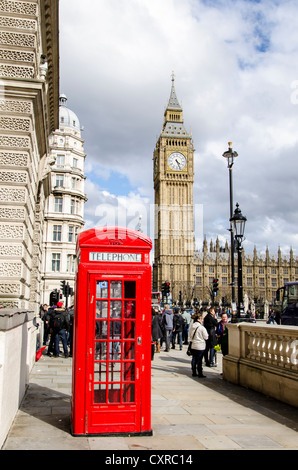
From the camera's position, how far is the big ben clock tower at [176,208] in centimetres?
10856

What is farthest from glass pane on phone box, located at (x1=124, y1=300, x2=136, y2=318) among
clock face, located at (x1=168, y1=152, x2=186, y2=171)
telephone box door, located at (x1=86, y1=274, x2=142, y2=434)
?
clock face, located at (x1=168, y1=152, x2=186, y2=171)

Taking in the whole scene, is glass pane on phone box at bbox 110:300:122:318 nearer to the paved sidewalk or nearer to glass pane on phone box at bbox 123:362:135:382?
glass pane on phone box at bbox 123:362:135:382

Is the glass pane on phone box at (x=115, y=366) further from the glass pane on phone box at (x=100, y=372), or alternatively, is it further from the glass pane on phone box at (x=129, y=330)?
the glass pane on phone box at (x=129, y=330)

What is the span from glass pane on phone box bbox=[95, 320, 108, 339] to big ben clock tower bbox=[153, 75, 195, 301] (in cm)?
10169

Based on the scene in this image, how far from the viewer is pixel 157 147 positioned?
115 metres

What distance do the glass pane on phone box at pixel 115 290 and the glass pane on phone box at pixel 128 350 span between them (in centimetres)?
67

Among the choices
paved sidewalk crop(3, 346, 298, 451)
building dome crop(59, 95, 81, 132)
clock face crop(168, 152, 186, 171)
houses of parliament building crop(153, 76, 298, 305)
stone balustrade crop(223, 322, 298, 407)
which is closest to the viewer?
paved sidewalk crop(3, 346, 298, 451)

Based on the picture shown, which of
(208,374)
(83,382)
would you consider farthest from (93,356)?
(208,374)

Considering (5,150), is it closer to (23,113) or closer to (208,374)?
(23,113)

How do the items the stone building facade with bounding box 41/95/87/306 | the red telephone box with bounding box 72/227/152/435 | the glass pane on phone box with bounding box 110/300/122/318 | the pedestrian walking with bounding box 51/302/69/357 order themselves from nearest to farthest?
the red telephone box with bounding box 72/227/152/435, the glass pane on phone box with bounding box 110/300/122/318, the pedestrian walking with bounding box 51/302/69/357, the stone building facade with bounding box 41/95/87/306

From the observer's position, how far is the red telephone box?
5.57 m

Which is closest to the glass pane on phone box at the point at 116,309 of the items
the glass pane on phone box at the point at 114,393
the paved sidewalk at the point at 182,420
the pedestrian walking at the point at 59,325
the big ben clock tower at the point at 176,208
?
the glass pane on phone box at the point at 114,393

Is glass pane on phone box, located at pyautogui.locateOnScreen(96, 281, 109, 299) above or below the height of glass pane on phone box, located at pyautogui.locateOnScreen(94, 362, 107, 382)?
above

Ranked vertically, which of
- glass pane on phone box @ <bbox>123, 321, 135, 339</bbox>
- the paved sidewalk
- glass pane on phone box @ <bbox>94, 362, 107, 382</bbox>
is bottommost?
the paved sidewalk
